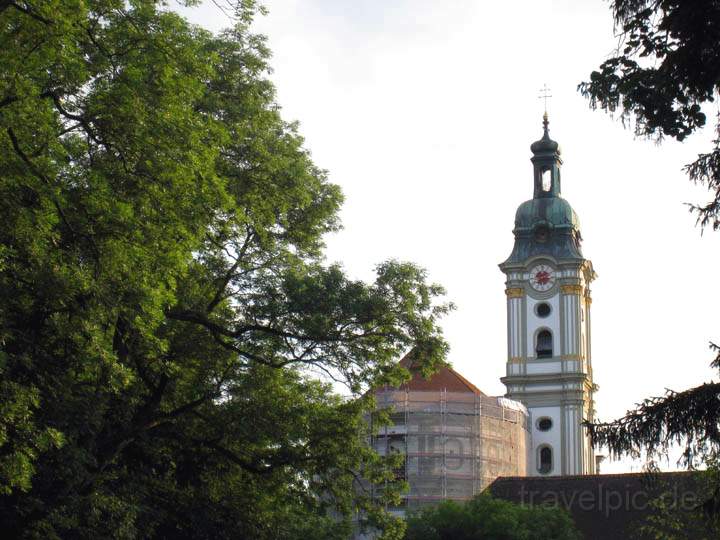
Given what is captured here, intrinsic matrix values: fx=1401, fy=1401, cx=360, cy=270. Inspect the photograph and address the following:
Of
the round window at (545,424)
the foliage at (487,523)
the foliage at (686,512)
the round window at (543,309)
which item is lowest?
the foliage at (686,512)

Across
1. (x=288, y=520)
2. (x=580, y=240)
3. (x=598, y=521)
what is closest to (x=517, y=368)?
(x=580, y=240)

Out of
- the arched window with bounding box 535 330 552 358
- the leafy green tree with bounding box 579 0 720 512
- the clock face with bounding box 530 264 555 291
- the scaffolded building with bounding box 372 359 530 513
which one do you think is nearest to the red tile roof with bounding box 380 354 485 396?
the scaffolded building with bounding box 372 359 530 513

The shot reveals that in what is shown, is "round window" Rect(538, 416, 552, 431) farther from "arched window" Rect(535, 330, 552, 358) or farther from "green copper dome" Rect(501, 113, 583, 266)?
"green copper dome" Rect(501, 113, 583, 266)

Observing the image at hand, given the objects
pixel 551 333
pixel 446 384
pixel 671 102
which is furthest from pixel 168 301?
pixel 551 333

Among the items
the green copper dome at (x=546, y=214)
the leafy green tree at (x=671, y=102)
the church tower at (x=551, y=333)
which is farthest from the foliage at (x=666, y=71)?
the green copper dome at (x=546, y=214)

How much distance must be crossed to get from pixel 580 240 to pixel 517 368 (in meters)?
8.87

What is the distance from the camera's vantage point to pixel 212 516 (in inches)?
842

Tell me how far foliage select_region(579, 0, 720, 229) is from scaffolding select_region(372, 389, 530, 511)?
48.0m

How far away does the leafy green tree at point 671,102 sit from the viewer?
1087cm

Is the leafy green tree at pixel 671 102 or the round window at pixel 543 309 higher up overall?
the round window at pixel 543 309

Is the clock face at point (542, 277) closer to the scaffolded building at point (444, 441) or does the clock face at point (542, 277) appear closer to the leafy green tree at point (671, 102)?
the scaffolded building at point (444, 441)

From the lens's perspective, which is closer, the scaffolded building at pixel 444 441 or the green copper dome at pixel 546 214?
the scaffolded building at pixel 444 441

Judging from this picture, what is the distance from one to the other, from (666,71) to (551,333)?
63.8 meters

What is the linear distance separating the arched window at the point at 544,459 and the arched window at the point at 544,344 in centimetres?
527
